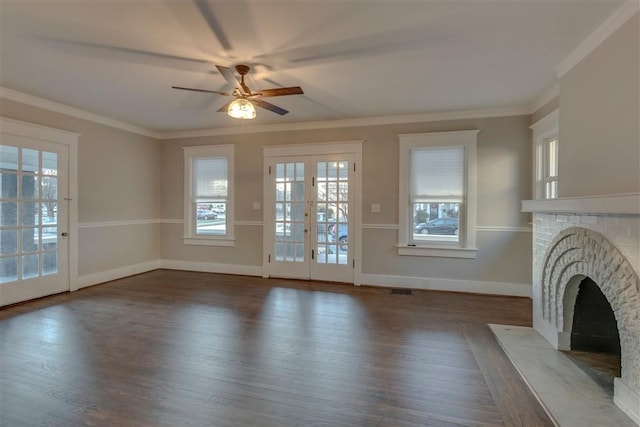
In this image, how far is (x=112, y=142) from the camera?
518cm

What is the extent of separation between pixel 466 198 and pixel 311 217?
2.36 m

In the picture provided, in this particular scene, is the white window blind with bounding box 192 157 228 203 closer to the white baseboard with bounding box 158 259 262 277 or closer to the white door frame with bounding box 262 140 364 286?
the white door frame with bounding box 262 140 364 286

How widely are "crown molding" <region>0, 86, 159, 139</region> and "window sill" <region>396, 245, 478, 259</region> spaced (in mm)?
4891

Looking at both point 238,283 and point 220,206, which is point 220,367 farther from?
point 220,206

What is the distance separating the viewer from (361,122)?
500 centimetres

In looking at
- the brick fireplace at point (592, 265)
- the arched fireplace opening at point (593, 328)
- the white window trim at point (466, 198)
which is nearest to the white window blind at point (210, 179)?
the white window trim at point (466, 198)

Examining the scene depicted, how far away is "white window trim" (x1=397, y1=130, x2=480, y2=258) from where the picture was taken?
4535 millimetres

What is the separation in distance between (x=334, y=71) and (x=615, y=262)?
277 centimetres

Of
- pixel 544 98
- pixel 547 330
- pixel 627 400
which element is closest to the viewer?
pixel 627 400

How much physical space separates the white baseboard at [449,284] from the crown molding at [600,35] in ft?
9.09

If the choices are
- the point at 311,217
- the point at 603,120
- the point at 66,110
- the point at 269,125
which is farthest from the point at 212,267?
the point at 603,120

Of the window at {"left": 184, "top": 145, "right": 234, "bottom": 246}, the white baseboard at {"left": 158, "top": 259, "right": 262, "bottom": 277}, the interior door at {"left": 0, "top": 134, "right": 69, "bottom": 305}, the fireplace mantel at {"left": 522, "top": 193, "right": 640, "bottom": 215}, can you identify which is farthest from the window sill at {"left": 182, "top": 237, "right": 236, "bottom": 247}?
the fireplace mantel at {"left": 522, "top": 193, "right": 640, "bottom": 215}

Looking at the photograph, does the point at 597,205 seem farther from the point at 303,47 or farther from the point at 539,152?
the point at 303,47

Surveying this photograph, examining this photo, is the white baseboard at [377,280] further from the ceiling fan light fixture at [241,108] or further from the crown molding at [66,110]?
the ceiling fan light fixture at [241,108]
